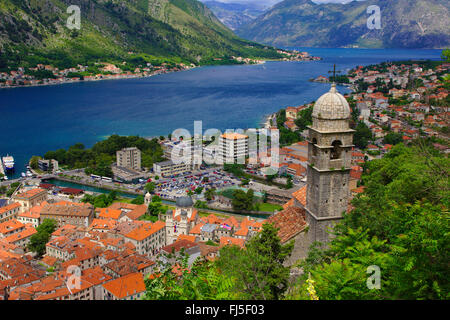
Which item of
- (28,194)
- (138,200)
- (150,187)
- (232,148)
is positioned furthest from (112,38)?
(138,200)

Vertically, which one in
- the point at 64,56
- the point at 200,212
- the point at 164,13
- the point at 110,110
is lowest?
the point at 200,212

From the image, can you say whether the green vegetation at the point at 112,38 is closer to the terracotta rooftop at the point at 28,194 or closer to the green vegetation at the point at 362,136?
the terracotta rooftop at the point at 28,194

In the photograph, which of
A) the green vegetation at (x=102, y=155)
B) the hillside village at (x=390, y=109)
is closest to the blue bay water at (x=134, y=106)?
the green vegetation at (x=102, y=155)

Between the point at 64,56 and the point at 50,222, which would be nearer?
the point at 50,222

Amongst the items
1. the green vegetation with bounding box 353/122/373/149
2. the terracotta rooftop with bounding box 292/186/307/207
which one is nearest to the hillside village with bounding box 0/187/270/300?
the terracotta rooftop with bounding box 292/186/307/207
